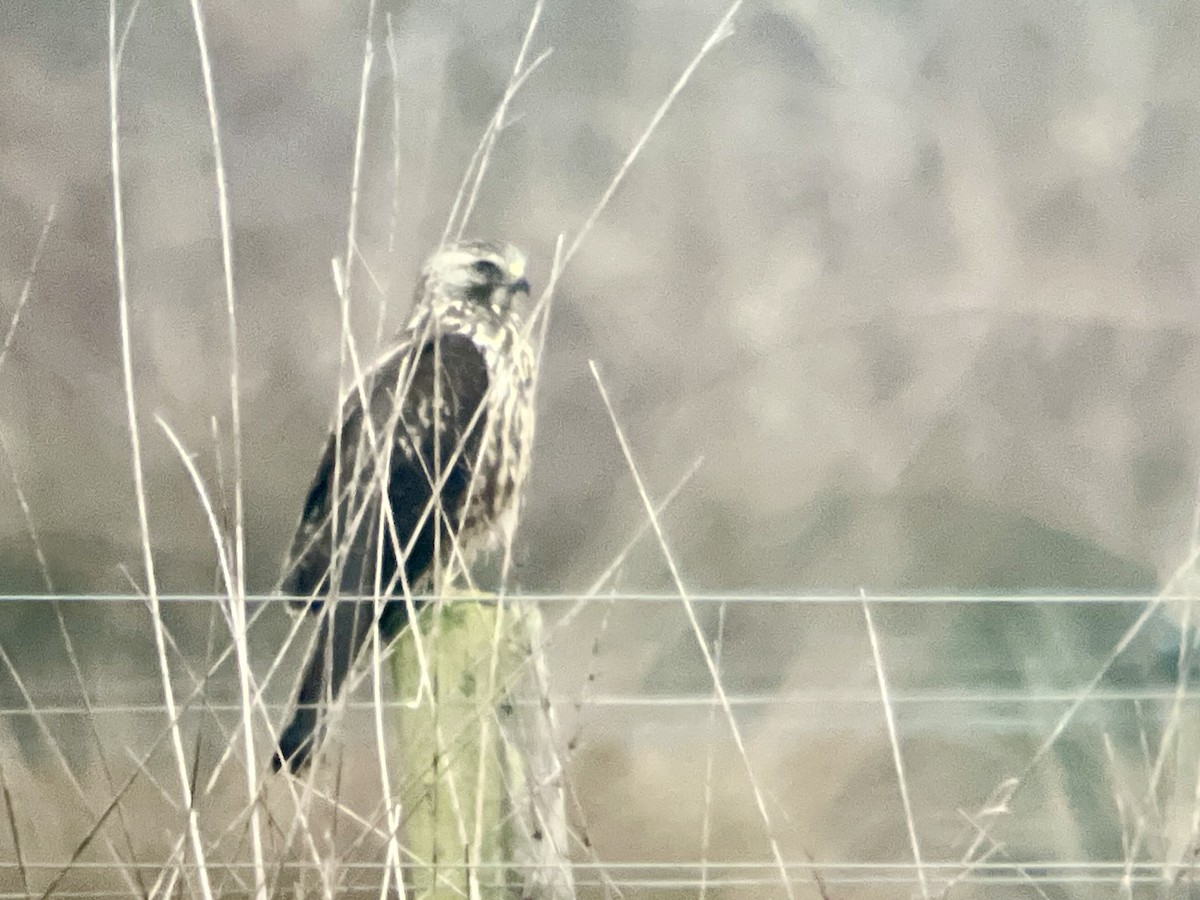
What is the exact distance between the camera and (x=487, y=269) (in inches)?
52.1

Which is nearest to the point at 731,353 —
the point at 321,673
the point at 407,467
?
the point at 407,467

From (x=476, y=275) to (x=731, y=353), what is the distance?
33 cm

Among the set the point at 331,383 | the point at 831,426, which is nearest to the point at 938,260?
the point at 831,426

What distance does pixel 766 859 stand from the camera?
141cm

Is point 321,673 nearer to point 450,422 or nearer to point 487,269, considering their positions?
point 450,422

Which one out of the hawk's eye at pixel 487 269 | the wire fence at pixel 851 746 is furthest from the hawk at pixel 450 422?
the wire fence at pixel 851 746

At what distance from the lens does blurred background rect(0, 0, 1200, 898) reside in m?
1.32

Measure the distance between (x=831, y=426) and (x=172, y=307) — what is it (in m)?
0.82

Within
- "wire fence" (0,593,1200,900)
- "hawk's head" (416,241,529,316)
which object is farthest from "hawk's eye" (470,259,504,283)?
"wire fence" (0,593,1200,900)

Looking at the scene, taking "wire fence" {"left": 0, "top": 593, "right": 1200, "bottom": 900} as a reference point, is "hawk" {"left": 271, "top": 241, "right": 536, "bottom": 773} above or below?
above

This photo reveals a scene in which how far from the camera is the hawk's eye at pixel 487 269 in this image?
1317mm

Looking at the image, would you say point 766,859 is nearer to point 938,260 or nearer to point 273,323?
point 938,260

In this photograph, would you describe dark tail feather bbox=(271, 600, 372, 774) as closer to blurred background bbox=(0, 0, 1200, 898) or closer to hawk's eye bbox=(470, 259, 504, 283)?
blurred background bbox=(0, 0, 1200, 898)

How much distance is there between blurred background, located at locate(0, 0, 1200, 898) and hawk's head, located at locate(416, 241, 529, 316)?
0.03 m
